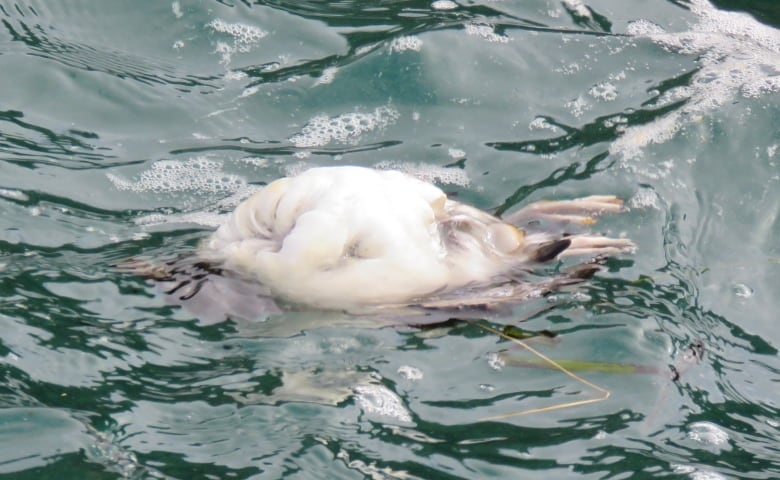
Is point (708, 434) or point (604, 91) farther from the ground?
point (604, 91)

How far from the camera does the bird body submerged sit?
356cm

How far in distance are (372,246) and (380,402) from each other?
549mm

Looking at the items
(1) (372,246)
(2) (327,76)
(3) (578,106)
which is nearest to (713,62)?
(3) (578,106)

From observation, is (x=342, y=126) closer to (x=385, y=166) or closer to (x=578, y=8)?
(x=385, y=166)

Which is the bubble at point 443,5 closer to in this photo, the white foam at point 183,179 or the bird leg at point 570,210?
the white foam at point 183,179

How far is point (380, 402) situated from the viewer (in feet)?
11.0

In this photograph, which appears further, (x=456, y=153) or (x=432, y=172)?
(x=456, y=153)

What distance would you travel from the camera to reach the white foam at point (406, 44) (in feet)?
17.8

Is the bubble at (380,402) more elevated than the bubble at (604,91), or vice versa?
the bubble at (604,91)

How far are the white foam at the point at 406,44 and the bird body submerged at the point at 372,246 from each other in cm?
164

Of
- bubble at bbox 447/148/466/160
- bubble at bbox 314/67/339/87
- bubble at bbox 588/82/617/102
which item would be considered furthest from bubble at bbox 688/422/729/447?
bubble at bbox 314/67/339/87

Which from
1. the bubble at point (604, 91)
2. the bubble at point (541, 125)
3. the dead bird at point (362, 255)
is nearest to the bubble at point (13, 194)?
the dead bird at point (362, 255)

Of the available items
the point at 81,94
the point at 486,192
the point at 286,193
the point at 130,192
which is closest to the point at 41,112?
the point at 81,94

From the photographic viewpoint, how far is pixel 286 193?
380cm
